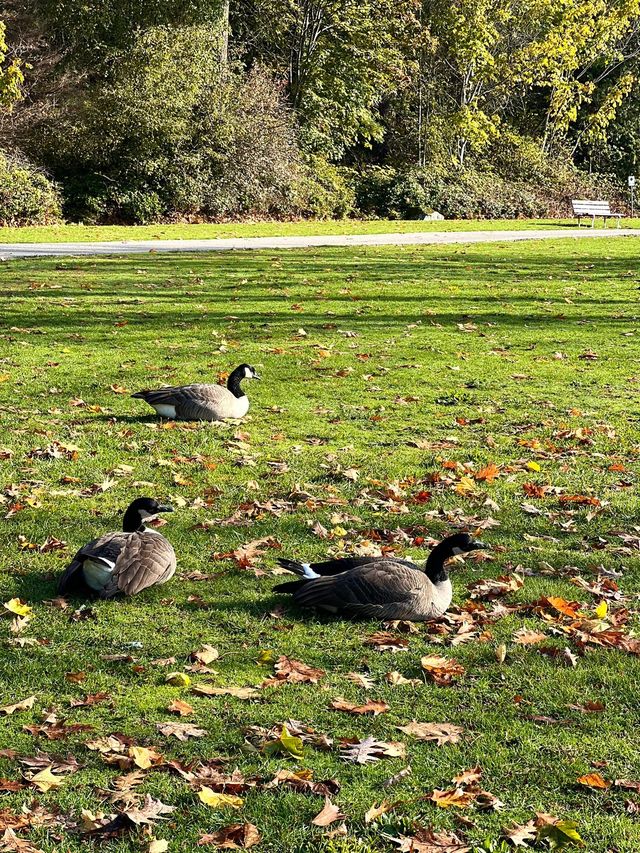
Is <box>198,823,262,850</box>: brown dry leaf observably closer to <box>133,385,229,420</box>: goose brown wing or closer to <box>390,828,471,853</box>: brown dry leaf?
<box>390,828,471,853</box>: brown dry leaf

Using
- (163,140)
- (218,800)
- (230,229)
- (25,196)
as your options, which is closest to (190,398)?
(218,800)

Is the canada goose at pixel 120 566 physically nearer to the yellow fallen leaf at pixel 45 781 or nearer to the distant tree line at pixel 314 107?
the yellow fallen leaf at pixel 45 781

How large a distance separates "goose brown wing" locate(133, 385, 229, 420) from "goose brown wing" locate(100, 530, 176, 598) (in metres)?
3.53

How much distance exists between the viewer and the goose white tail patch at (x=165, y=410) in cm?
948

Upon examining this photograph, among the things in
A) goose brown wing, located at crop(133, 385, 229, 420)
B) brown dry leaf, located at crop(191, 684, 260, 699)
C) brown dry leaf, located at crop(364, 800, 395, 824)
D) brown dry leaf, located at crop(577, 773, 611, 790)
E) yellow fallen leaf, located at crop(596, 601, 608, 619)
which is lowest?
brown dry leaf, located at crop(191, 684, 260, 699)

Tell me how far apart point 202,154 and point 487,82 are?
17622mm

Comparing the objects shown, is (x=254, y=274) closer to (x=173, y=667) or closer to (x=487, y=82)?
(x=173, y=667)

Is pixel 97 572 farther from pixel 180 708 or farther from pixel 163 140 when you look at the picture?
pixel 163 140

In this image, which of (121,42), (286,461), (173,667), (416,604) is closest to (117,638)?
(173,667)

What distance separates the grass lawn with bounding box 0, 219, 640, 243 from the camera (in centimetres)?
2658

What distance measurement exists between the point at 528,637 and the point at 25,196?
29.2 m

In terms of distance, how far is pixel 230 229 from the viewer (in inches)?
1224

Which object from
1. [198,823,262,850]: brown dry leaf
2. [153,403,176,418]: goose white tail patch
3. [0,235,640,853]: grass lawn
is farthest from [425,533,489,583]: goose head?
[153,403,176,418]: goose white tail patch

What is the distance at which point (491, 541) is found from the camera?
22.5ft
